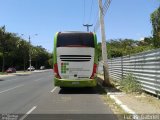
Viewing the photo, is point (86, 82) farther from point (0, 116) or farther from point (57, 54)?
point (0, 116)

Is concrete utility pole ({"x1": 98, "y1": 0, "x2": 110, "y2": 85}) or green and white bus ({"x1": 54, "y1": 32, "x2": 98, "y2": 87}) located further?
concrete utility pole ({"x1": 98, "y1": 0, "x2": 110, "y2": 85})

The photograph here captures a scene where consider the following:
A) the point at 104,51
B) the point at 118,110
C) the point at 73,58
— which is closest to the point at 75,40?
the point at 73,58

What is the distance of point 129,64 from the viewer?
23547 millimetres

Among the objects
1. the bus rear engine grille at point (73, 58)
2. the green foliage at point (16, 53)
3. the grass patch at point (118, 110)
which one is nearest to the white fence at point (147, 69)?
the grass patch at point (118, 110)

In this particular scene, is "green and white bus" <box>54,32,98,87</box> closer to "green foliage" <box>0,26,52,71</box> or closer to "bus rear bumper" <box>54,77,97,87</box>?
"bus rear bumper" <box>54,77,97,87</box>

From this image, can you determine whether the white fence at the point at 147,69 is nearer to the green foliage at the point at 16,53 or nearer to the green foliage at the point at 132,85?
the green foliage at the point at 132,85

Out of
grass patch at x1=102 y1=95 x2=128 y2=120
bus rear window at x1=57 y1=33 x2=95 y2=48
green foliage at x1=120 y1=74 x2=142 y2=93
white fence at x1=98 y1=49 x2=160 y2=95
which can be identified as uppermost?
bus rear window at x1=57 y1=33 x2=95 y2=48

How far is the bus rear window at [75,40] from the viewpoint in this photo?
851 inches

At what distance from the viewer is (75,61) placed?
21.6m

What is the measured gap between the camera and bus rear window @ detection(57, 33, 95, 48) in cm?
2162

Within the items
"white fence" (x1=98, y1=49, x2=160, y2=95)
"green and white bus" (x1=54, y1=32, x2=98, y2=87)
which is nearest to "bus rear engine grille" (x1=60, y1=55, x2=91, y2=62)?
"green and white bus" (x1=54, y1=32, x2=98, y2=87)

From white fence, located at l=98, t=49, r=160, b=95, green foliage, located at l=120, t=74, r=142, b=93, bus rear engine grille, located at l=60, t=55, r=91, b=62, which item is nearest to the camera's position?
white fence, located at l=98, t=49, r=160, b=95

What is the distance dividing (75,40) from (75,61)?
1.23 meters

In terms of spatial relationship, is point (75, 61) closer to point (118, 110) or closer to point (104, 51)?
point (104, 51)
